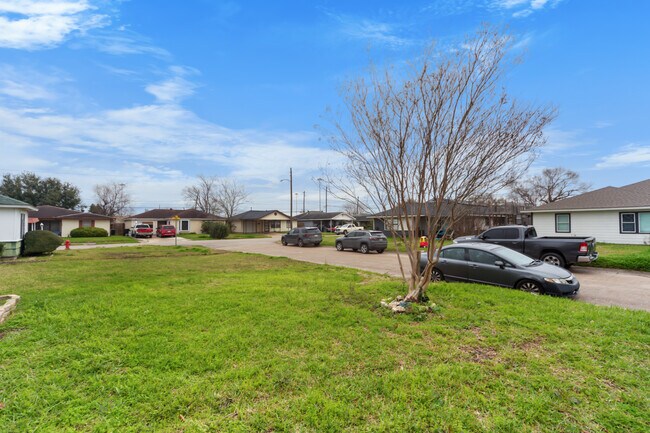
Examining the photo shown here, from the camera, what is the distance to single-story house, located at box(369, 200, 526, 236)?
6148 mm

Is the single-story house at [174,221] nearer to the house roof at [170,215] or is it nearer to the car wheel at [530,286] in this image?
the house roof at [170,215]

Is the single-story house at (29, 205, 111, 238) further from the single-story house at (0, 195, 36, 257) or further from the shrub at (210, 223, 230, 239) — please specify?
the single-story house at (0, 195, 36, 257)

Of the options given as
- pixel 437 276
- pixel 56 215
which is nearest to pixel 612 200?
pixel 437 276

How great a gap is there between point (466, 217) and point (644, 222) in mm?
9497

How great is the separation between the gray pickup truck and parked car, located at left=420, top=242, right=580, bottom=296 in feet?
12.2

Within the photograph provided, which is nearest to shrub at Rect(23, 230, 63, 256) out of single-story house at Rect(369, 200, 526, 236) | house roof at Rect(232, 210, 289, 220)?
single-story house at Rect(369, 200, 526, 236)

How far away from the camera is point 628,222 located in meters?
19.0

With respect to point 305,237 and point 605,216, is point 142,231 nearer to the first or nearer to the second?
point 305,237

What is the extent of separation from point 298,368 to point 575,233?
79.5ft

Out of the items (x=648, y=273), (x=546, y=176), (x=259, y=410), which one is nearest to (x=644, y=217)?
(x=648, y=273)

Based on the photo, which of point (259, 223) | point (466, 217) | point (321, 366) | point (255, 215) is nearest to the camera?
point (321, 366)

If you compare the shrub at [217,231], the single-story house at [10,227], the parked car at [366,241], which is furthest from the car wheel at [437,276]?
the shrub at [217,231]

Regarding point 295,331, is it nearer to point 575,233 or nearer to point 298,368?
point 298,368

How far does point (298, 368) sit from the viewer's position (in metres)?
3.66
